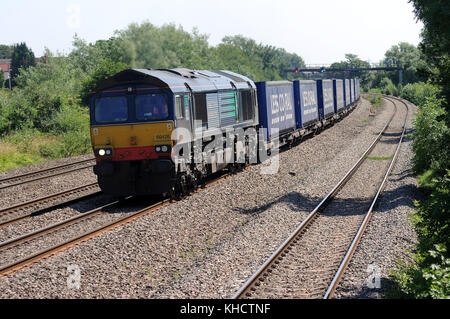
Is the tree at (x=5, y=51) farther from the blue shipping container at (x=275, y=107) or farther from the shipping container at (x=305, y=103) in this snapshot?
the blue shipping container at (x=275, y=107)

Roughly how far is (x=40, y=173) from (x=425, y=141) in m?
14.4

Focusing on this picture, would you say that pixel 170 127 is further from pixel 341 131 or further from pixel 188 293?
pixel 341 131

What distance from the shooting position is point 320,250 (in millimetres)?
10344

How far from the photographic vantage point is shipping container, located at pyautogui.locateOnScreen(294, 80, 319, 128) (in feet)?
87.3

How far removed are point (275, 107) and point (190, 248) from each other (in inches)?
500

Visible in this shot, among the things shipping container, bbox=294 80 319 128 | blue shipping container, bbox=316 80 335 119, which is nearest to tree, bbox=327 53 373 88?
blue shipping container, bbox=316 80 335 119

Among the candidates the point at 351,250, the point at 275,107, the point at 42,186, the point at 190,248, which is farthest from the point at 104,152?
the point at 275,107

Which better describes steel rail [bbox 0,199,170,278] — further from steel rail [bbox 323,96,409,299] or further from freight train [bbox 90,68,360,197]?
steel rail [bbox 323,96,409,299]

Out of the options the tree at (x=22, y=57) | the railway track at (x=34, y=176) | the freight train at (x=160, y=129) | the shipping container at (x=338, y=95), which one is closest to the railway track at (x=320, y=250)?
the freight train at (x=160, y=129)

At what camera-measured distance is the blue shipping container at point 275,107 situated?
68.8 feet

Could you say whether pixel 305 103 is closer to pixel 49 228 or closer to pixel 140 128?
pixel 140 128

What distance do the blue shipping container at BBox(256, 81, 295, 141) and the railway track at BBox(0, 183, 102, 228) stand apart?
806cm

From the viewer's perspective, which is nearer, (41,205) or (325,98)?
(41,205)
